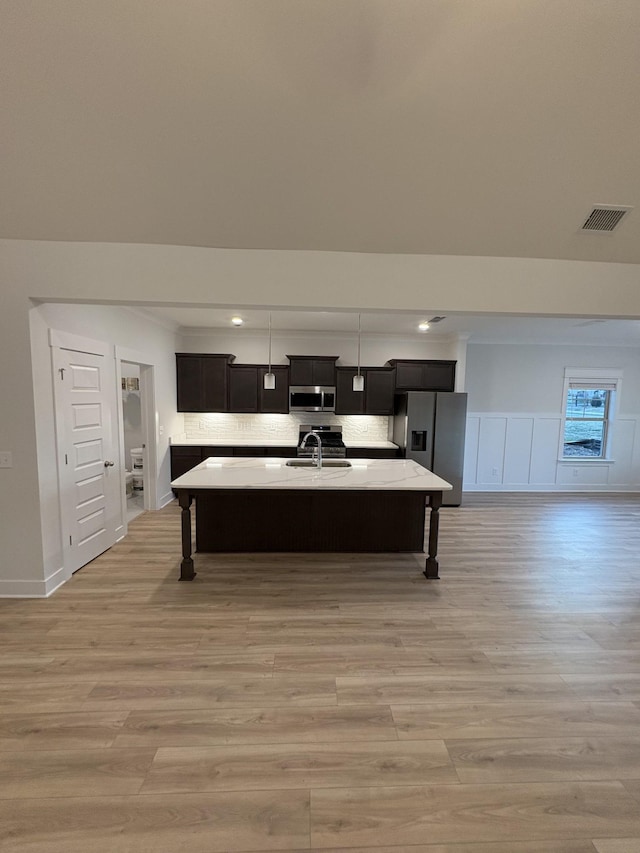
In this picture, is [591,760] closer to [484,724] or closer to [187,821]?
[484,724]

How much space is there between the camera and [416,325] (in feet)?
17.7

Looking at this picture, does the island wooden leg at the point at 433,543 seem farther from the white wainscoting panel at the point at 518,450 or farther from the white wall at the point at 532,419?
the white wainscoting panel at the point at 518,450

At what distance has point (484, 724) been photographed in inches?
71.3

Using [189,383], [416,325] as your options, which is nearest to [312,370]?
[416,325]

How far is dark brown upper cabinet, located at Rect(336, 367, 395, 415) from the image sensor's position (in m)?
6.02

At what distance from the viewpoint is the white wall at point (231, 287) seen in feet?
8.68

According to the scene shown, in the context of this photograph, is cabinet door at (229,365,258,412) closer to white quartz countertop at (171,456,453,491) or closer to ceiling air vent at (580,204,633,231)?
white quartz countertop at (171,456,453,491)

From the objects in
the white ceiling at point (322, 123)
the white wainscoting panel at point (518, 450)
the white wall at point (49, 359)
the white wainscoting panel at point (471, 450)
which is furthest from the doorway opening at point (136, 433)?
the white wainscoting panel at point (518, 450)

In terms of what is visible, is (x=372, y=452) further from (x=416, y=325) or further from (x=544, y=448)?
(x=544, y=448)

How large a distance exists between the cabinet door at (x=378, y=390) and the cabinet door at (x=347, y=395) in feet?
0.39

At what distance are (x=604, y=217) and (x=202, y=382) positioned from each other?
17.1ft

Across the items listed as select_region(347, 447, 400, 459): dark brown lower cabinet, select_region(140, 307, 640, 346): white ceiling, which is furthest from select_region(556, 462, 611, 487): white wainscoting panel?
select_region(347, 447, 400, 459): dark brown lower cabinet

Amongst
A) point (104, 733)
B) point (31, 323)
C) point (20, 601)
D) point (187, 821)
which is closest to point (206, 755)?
point (187, 821)

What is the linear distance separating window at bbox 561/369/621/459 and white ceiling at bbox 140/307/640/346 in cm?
75
